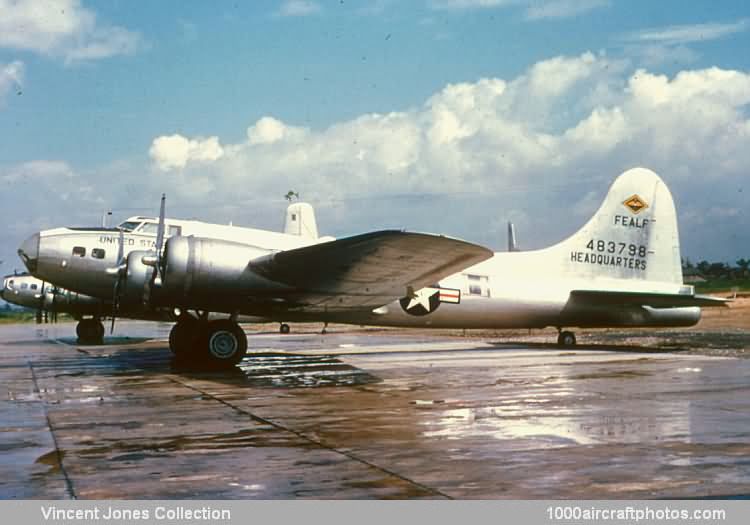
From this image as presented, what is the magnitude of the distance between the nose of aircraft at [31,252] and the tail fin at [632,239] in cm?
1274

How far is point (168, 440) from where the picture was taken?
846cm

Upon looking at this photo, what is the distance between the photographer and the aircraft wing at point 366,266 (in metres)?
Answer: 14.7

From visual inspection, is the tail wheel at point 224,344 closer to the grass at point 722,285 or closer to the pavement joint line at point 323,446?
the pavement joint line at point 323,446

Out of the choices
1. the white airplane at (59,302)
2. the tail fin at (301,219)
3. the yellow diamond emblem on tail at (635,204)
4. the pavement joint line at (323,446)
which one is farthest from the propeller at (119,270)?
the tail fin at (301,219)

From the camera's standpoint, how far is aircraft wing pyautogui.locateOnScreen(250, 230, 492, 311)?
14672 millimetres

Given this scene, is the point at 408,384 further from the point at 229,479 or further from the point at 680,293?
the point at 680,293

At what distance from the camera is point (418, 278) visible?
17.2 metres

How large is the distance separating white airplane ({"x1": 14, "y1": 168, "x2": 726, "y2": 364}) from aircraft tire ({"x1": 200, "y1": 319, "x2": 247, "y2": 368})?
0.08ft

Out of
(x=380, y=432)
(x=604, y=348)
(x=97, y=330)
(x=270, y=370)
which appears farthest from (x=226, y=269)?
(x=97, y=330)

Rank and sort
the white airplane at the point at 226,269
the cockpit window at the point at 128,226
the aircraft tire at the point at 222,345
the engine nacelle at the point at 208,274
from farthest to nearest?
the cockpit window at the point at 128,226
the aircraft tire at the point at 222,345
the engine nacelle at the point at 208,274
the white airplane at the point at 226,269

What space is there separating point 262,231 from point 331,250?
495cm

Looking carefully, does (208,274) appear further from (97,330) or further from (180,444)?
(97,330)

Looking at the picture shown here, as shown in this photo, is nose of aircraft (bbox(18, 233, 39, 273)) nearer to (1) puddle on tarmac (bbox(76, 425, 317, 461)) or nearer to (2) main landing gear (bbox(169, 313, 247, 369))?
(2) main landing gear (bbox(169, 313, 247, 369))
